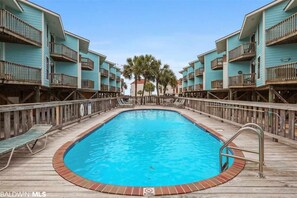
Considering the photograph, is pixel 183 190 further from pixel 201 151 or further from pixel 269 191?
pixel 201 151

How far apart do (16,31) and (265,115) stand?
14.4 metres

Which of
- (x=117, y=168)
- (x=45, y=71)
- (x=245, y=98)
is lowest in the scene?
(x=117, y=168)

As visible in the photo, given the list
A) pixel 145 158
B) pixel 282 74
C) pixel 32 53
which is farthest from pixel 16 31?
pixel 282 74

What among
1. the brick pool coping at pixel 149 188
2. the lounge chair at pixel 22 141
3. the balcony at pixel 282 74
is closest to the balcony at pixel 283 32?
the balcony at pixel 282 74

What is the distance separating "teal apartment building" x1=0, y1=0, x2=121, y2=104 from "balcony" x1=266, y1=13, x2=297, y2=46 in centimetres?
1659

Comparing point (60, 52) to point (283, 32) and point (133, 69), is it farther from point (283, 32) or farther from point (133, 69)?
point (283, 32)

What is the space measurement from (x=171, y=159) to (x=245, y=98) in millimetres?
18469

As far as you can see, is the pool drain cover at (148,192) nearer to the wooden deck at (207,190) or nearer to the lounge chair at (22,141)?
the wooden deck at (207,190)

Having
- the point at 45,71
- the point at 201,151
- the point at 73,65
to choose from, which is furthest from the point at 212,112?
the point at 73,65

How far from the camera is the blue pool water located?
4.71m

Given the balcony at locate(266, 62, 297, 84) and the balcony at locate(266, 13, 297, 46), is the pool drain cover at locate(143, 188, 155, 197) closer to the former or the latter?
the balcony at locate(266, 62, 297, 84)

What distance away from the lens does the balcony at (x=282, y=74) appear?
11.1 meters

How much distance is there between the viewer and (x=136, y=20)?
103 ft

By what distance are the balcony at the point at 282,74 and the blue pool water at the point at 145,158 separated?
265 inches
